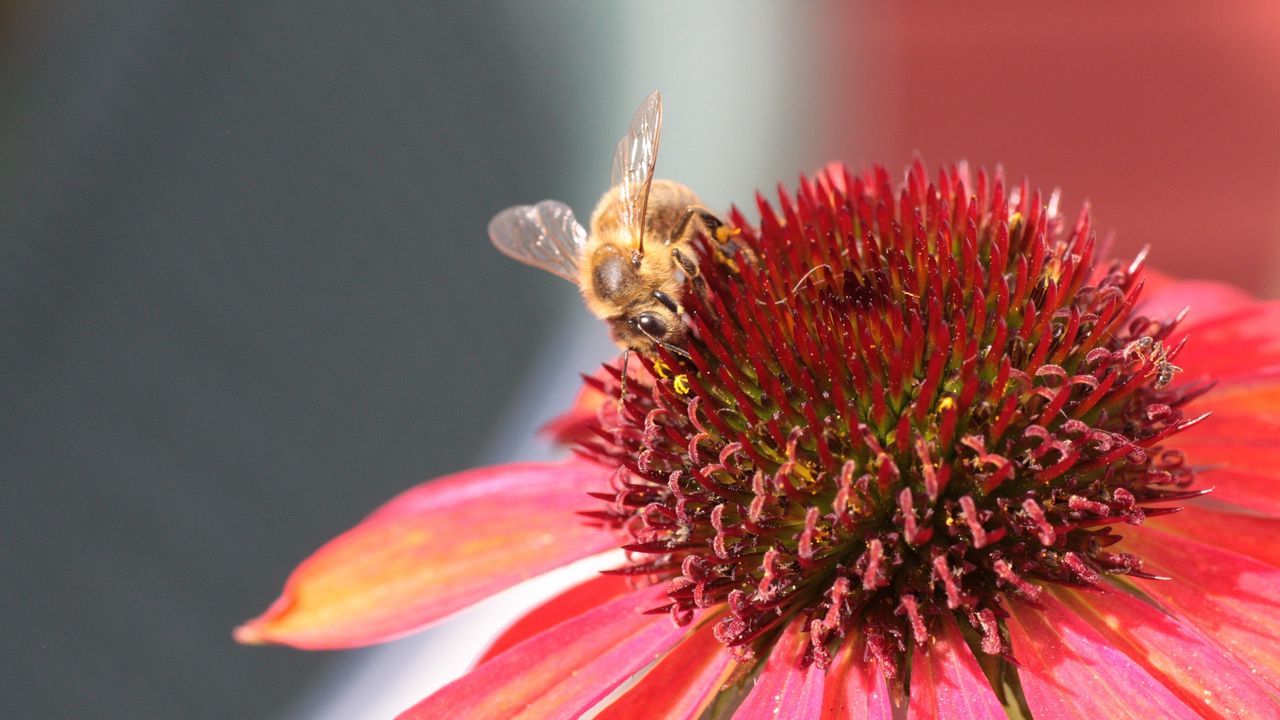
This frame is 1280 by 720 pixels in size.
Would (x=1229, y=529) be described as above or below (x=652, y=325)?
below

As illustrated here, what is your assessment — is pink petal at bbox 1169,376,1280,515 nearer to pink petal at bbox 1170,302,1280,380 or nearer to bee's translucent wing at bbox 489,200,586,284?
pink petal at bbox 1170,302,1280,380

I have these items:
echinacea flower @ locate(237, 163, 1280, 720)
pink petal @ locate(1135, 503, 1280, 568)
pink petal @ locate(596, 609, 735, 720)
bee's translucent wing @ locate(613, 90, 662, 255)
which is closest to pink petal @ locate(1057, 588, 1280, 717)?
echinacea flower @ locate(237, 163, 1280, 720)

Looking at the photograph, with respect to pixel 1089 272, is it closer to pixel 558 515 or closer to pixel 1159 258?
pixel 558 515

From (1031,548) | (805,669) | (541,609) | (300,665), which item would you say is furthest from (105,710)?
(1031,548)

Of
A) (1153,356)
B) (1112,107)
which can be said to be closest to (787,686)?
(1153,356)

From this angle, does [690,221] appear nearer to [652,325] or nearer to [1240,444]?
[652,325]

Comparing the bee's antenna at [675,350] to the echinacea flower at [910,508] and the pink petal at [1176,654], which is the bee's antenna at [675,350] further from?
the pink petal at [1176,654]

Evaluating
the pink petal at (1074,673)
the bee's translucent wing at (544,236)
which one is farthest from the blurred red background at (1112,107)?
the pink petal at (1074,673)
